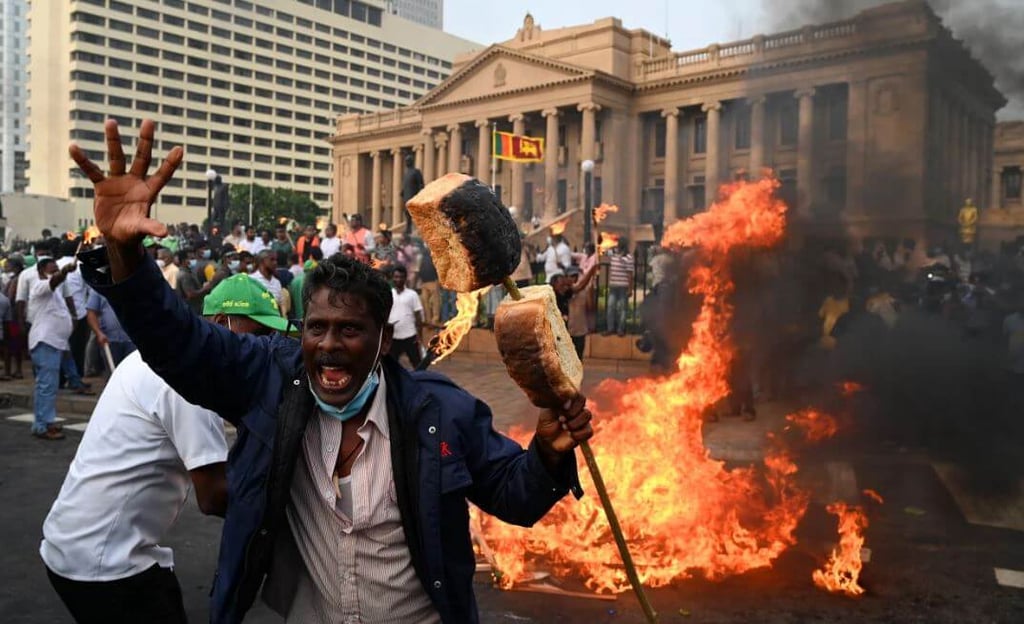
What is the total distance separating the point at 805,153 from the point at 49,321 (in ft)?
28.0

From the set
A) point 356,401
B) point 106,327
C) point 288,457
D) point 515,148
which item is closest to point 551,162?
point 515,148

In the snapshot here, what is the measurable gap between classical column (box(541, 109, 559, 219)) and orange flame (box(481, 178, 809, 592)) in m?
44.2

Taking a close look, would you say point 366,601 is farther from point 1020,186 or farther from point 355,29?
point 355,29

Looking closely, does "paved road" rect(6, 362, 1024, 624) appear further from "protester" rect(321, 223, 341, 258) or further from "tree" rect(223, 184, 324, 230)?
"tree" rect(223, 184, 324, 230)

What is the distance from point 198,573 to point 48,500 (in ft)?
6.98

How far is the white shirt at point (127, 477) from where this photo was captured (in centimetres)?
255

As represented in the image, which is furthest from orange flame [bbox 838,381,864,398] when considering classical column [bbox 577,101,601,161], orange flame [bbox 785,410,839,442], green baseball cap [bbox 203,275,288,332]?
classical column [bbox 577,101,601,161]

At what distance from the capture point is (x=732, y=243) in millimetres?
8422

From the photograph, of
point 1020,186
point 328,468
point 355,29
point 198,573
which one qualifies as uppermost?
point 355,29

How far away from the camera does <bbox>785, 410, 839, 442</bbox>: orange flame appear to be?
8.04m

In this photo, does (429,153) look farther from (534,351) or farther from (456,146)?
(534,351)

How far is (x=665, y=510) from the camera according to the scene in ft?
17.4

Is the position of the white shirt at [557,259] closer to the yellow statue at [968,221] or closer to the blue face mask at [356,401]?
the yellow statue at [968,221]

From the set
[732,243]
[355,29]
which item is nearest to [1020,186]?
[732,243]
